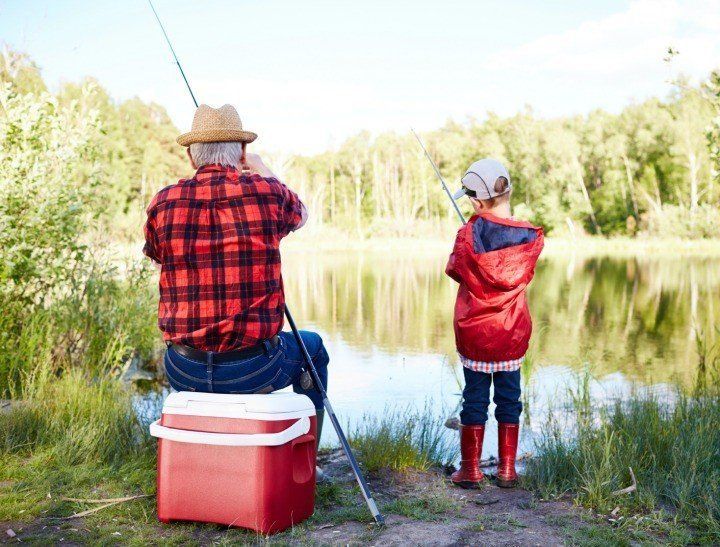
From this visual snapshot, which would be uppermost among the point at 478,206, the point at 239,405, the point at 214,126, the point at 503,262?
the point at 214,126

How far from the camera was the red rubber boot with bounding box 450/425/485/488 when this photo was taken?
11.5 ft

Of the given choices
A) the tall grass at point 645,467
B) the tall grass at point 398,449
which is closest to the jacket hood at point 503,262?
the tall grass at point 645,467

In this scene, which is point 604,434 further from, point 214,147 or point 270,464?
point 214,147

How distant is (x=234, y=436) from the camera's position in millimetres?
2635

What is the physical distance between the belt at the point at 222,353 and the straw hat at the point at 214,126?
785 millimetres

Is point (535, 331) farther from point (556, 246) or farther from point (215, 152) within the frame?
point (556, 246)

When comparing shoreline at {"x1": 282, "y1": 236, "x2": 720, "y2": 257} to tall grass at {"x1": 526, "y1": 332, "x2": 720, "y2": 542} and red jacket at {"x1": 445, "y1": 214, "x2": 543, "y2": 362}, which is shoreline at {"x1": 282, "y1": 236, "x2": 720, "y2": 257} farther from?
red jacket at {"x1": 445, "y1": 214, "x2": 543, "y2": 362}

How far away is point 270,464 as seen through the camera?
8.70 ft

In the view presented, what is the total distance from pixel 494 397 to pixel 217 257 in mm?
1542

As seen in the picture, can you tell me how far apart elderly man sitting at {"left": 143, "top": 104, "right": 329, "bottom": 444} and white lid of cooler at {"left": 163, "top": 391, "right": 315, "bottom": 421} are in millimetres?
98

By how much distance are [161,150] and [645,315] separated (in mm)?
33455

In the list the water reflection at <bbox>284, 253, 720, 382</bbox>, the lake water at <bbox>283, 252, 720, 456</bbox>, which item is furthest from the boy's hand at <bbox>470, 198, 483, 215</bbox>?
the water reflection at <bbox>284, 253, 720, 382</bbox>

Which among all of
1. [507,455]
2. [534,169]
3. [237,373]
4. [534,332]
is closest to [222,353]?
[237,373]

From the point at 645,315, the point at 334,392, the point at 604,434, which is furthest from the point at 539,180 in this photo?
the point at 604,434
